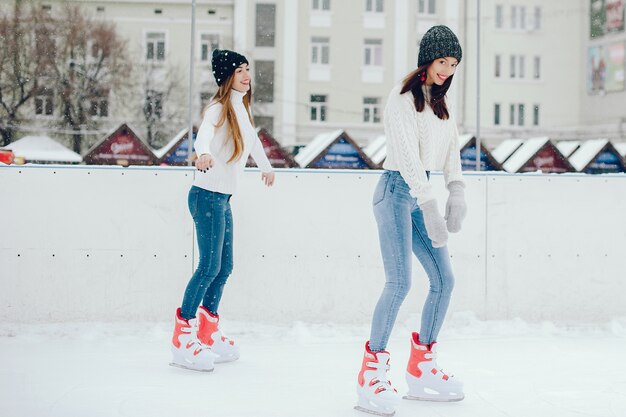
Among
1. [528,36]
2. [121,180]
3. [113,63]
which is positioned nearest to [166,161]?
[121,180]

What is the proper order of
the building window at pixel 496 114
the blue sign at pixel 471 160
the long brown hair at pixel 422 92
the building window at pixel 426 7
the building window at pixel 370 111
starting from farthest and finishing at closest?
the building window at pixel 496 114 → the building window at pixel 370 111 → the building window at pixel 426 7 → the blue sign at pixel 471 160 → the long brown hair at pixel 422 92

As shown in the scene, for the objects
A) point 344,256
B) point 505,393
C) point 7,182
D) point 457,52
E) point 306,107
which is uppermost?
point 306,107

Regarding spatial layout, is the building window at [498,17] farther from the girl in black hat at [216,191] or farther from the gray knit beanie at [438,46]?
the gray knit beanie at [438,46]

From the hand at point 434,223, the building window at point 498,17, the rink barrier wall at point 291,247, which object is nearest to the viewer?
the hand at point 434,223

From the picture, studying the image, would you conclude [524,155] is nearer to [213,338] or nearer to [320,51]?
[213,338]

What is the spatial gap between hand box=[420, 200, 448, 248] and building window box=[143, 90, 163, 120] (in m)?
21.4

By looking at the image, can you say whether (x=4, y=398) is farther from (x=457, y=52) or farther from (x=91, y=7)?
(x=91, y=7)

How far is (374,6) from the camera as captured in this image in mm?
28406

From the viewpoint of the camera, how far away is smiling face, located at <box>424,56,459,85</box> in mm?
2832

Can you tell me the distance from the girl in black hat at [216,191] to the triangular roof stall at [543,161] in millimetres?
7959

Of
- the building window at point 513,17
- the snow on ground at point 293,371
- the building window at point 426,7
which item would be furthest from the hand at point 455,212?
the building window at point 513,17

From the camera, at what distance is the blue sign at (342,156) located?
1032 centimetres

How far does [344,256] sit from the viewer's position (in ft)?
15.3

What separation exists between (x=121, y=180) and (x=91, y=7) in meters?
22.5
